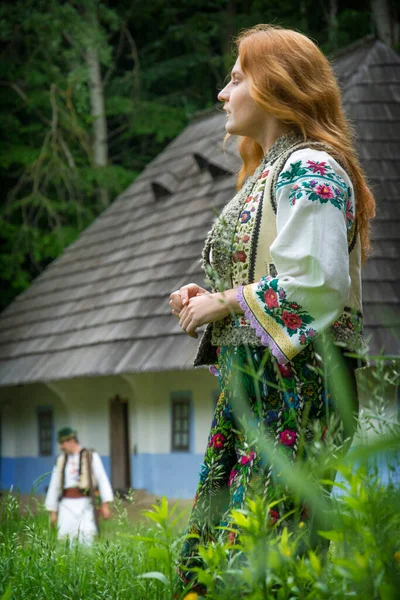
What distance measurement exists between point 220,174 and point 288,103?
11423 mm

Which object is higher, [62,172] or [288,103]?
[62,172]

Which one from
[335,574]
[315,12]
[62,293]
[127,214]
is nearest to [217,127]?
[127,214]

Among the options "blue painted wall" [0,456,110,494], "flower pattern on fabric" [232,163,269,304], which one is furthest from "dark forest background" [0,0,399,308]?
"flower pattern on fabric" [232,163,269,304]

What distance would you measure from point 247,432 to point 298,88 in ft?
2.81

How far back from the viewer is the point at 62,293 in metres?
16.0

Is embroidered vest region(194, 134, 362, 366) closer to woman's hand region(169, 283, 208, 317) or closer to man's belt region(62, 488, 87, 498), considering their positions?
woman's hand region(169, 283, 208, 317)

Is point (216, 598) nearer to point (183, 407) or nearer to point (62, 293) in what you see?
point (183, 407)

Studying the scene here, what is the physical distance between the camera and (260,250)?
2.51 m

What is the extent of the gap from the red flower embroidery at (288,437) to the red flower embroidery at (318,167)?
0.59 meters

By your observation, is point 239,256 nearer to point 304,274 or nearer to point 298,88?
point 304,274

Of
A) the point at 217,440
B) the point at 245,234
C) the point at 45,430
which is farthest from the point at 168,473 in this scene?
→ the point at 245,234

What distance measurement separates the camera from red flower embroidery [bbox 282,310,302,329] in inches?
90.8

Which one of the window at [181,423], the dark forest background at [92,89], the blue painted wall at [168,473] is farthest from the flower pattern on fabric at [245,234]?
the dark forest background at [92,89]

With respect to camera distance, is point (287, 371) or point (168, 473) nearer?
point (287, 371)
